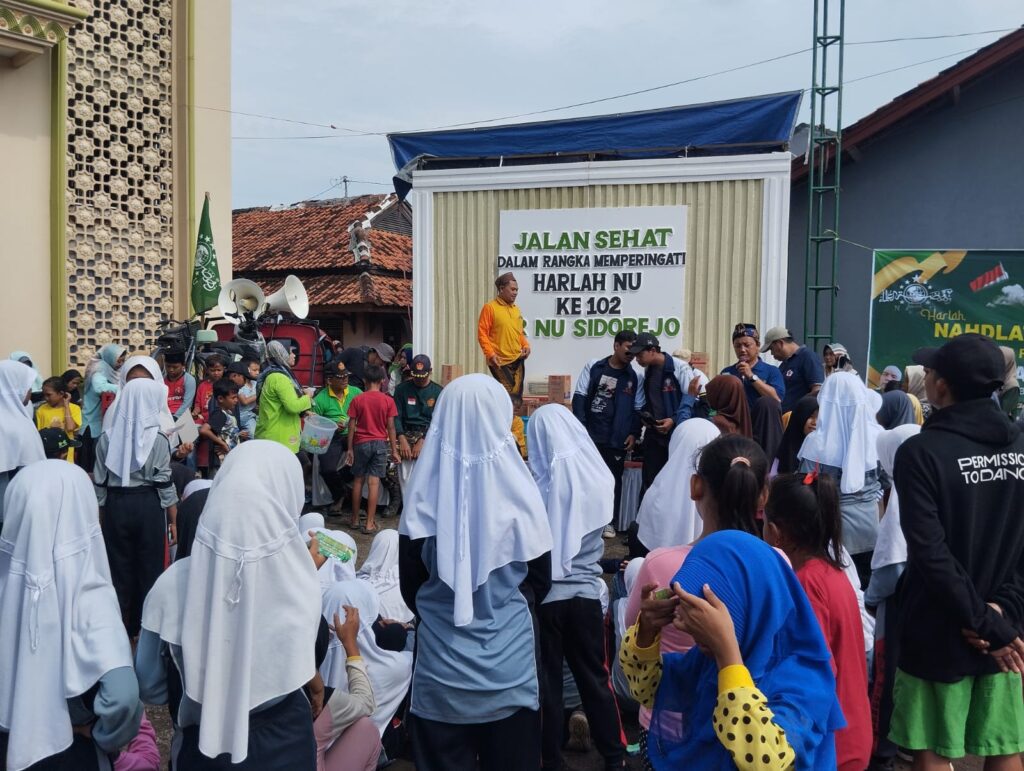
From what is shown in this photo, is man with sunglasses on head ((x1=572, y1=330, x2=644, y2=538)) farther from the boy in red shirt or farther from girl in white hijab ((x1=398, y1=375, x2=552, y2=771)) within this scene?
girl in white hijab ((x1=398, y1=375, x2=552, y2=771))

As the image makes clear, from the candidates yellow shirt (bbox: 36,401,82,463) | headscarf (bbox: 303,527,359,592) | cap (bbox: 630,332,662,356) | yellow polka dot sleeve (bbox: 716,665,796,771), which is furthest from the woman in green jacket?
yellow polka dot sleeve (bbox: 716,665,796,771)

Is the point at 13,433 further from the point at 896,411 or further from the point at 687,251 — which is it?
the point at 687,251

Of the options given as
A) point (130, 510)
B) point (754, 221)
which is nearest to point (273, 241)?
point (754, 221)

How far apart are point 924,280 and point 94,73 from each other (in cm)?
1018

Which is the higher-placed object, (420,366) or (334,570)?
(420,366)

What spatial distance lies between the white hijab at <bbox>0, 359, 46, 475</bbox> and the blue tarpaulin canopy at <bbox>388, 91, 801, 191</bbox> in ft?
20.7

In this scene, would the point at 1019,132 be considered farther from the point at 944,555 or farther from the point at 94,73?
the point at 94,73

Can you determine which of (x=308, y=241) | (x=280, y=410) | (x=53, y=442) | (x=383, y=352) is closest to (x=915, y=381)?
(x=280, y=410)

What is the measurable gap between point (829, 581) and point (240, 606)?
1615 millimetres

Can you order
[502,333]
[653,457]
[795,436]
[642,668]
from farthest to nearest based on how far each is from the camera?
[502,333]
[653,457]
[795,436]
[642,668]

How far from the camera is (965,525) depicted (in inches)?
109

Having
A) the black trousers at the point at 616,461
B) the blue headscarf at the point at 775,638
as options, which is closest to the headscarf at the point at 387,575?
the blue headscarf at the point at 775,638

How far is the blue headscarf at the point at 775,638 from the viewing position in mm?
1806

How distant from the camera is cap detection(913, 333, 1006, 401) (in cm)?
279
